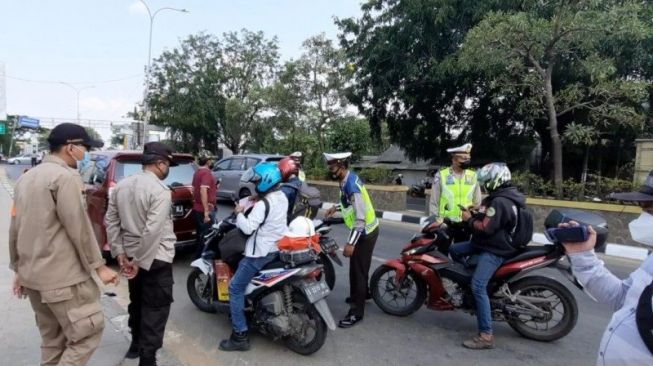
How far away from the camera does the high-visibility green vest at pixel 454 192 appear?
194 inches

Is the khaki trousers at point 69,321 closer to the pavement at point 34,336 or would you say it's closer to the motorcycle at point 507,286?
the pavement at point 34,336

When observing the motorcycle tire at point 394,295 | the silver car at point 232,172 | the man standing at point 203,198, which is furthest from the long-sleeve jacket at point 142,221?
the silver car at point 232,172

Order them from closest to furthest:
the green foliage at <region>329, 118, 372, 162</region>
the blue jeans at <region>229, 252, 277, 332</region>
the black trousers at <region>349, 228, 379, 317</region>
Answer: the blue jeans at <region>229, 252, 277, 332</region> < the black trousers at <region>349, 228, 379, 317</region> < the green foliage at <region>329, 118, 372, 162</region>

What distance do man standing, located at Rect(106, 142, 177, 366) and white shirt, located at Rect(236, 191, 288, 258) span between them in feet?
1.96

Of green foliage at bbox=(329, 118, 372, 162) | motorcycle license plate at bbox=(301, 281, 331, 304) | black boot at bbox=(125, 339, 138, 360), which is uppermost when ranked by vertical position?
green foliage at bbox=(329, 118, 372, 162)

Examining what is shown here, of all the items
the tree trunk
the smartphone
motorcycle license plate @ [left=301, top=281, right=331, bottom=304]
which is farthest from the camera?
the tree trunk

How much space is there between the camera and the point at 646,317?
161 cm

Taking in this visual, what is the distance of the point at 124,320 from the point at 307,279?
1856 millimetres

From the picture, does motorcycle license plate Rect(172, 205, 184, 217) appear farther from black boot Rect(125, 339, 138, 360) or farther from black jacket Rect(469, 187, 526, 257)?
black jacket Rect(469, 187, 526, 257)

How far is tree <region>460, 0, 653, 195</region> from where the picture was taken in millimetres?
9742

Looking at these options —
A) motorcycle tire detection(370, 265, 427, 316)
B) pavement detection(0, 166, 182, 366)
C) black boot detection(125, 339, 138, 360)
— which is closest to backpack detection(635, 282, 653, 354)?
motorcycle tire detection(370, 265, 427, 316)

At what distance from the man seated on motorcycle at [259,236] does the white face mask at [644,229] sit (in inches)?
98.8

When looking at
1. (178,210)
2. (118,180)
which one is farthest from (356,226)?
(118,180)

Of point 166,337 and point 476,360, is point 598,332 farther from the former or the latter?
point 166,337
